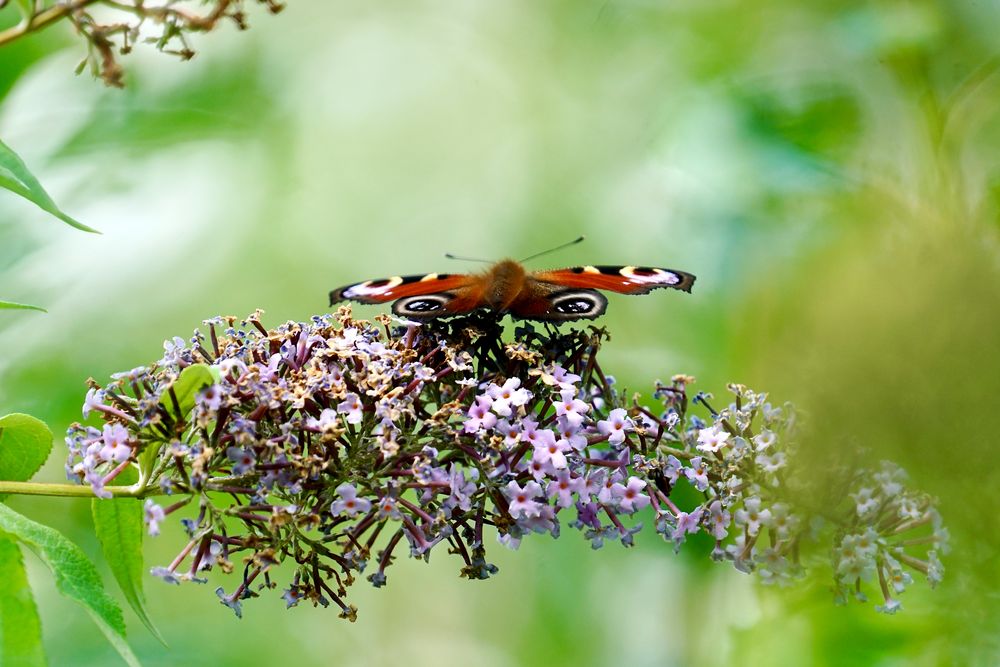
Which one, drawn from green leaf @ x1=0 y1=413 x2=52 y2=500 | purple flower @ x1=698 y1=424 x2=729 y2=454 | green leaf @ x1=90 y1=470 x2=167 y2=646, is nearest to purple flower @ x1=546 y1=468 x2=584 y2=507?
purple flower @ x1=698 y1=424 x2=729 y2=454

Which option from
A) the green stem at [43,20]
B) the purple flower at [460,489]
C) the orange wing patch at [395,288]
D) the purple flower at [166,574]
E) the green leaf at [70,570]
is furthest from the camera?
the orange wing patch at [395,288]

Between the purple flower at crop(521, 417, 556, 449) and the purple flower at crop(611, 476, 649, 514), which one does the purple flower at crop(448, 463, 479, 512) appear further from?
the purple flower at crop(611, 476, 649, 514)

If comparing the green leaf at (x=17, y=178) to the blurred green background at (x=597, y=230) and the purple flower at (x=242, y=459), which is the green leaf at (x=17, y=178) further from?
the blurred green background at (x=597, y=230)

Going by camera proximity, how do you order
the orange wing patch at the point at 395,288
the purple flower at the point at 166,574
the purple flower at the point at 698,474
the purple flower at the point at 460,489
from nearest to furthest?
the purple flower at the point at 166,574 < the purple flower at the point at 460,489 < the purple flower at the point at 698,474 < the orange wing patch at the point at 395,288

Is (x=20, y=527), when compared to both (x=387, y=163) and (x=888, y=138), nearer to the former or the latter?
(x=888, y=138)

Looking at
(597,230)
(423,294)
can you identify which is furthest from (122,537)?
(597,230)

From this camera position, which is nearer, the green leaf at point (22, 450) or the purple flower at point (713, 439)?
the green leaf at point (22, 450)

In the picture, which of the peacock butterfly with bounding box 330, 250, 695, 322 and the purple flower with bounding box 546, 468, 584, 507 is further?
the peacock butterfly with bounding box 330, 250, 695, 322

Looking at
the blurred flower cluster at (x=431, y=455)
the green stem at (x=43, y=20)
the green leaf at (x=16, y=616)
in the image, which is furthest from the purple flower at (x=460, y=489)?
the green stem at (x=43, y=20)
